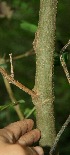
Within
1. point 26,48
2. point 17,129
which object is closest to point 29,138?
point 17,129

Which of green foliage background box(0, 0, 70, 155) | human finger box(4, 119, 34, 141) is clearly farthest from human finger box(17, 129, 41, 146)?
green foliage background box(0, 0, 70, 155)

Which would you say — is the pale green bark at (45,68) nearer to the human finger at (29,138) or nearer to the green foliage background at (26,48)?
the human finger at (29,138)

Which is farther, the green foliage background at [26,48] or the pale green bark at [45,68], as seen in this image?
the green foliage background at [26,48]

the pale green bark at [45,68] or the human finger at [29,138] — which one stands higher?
the pale green bark at [45,68]

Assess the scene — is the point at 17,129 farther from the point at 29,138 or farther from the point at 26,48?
the point at 26,48

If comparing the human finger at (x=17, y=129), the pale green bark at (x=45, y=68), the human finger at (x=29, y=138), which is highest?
the pale green bark at (x=45, y=68)

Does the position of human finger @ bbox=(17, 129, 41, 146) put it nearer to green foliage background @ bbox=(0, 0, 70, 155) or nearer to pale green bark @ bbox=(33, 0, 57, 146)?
pale green bark @ bbox=(33, 0, 57, 146)

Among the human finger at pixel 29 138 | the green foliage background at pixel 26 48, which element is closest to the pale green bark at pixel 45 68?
the human finger at pixel 29 138
